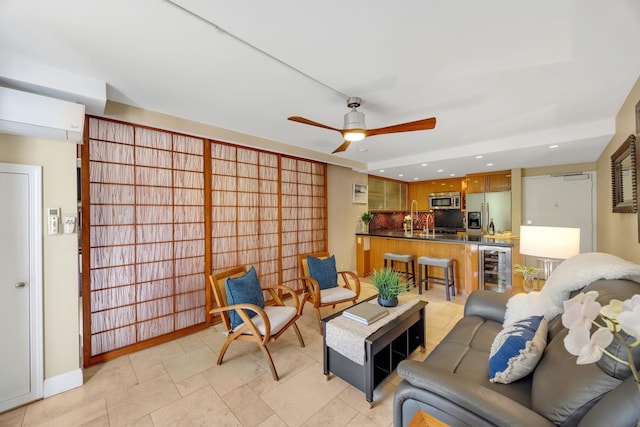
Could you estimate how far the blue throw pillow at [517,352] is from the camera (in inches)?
51.4

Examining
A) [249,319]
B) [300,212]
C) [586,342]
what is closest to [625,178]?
[586,342]

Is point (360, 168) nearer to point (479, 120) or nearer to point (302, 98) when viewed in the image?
point (479, 120)

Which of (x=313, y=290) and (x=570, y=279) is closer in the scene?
(x=570, y=279)

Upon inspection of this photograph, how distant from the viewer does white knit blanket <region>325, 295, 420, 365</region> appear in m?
1.91

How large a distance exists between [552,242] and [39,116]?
418 centimetres

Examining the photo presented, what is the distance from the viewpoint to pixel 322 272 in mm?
3447

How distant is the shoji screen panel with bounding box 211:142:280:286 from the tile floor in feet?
3.80

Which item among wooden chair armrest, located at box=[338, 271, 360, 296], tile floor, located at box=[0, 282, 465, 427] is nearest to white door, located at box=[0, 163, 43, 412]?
tile floor, located at box=[0, 282, 465, 427]

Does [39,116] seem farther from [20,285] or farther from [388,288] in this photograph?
[388,288]

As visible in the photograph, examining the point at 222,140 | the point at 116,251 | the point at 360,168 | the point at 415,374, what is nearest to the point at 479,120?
the point at 360,168

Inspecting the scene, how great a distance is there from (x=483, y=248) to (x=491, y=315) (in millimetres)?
2064

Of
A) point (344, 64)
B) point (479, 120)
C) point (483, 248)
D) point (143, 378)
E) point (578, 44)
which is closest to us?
point (578, 44)

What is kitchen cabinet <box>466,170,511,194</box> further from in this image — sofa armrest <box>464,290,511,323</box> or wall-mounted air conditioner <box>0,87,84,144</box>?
wall-mounted air conditioner <box>0,87,84,144</box>

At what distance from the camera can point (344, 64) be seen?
177 centimetres
